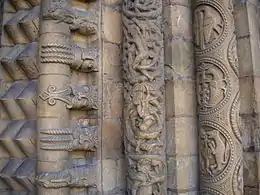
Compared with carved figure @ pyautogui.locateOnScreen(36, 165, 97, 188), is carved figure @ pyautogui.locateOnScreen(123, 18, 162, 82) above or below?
above

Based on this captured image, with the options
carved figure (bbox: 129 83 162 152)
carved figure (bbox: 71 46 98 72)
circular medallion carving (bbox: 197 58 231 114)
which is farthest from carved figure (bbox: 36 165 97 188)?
circular medallion carving (bbox: 197 58 231 114)

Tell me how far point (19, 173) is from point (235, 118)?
1665 millimetres

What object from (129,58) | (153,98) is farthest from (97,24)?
(153,98)

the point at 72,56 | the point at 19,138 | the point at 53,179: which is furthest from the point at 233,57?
the point at 19,138

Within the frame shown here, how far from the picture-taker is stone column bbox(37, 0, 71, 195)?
2.12m

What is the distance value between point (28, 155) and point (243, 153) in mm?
1668

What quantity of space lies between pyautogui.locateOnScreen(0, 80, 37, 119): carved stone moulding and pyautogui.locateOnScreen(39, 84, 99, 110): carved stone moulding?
166 millimetres

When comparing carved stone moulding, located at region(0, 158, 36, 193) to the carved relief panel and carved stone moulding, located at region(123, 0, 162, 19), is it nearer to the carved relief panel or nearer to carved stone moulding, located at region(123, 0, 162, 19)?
the carved relief panel

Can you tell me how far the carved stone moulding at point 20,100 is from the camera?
229 centimetres

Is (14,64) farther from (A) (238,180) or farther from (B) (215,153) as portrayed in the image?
(A) (238,180)

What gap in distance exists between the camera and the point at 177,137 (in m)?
2.42

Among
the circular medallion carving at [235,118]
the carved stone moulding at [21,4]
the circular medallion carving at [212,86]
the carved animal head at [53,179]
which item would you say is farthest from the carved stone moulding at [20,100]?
the circular medallion carving at [235,118]

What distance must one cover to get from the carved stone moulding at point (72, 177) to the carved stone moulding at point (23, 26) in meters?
1.05

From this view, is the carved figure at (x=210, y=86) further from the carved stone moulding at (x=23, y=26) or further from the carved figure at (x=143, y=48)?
the carved stone moulding at (x=23, y=26)
